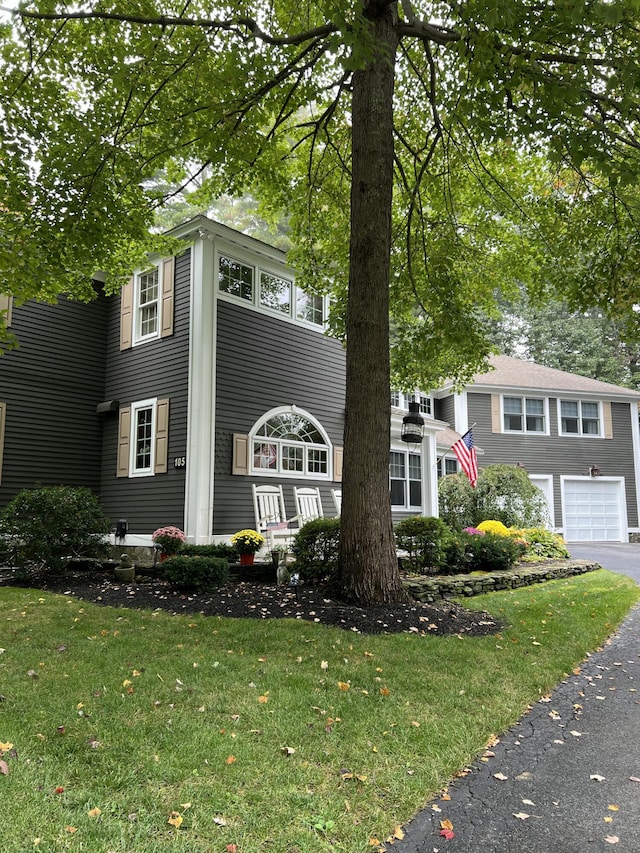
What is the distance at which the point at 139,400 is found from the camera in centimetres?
1120

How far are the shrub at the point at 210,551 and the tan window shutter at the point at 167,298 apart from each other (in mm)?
4381

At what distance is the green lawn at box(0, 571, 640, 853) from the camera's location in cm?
231

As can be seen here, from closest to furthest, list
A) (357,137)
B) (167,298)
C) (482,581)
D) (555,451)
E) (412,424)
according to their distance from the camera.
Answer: (357,137) < (482,581) < (167,298) < (412,424) < (555,451)

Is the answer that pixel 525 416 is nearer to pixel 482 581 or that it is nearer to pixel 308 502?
pixel 308 502

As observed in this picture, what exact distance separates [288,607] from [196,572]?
5.22ft

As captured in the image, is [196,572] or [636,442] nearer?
[196,572]

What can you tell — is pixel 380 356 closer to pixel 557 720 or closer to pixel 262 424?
pixel 557 720

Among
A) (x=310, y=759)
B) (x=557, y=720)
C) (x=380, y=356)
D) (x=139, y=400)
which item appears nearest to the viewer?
(x=310, y=759)

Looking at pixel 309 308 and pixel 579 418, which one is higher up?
pixel 309 308

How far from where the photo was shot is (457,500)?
585 inches

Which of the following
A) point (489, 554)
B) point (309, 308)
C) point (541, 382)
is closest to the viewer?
point (489, 554)

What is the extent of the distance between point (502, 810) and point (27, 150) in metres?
7.95

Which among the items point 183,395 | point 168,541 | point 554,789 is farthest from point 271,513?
point 554,789

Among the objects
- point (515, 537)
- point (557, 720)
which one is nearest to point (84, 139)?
point (557, 720)
